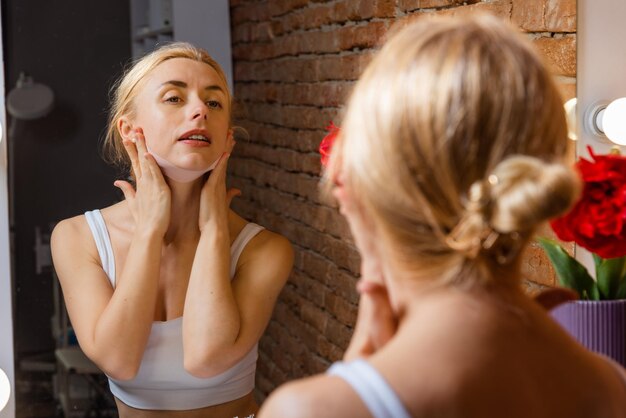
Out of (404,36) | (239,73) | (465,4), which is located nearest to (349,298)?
(239,73)

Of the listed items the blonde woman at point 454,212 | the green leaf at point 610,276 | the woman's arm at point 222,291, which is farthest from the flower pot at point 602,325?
the woman's arm at point 222,291

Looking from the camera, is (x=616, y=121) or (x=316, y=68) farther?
(x=316, y=68)

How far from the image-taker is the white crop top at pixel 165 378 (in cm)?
126

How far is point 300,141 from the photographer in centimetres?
149

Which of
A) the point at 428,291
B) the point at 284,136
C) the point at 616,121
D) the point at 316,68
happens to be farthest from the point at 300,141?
the point at 428,291

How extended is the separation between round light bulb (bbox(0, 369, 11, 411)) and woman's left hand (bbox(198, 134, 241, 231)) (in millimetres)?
429

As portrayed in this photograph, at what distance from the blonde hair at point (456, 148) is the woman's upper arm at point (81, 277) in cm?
82

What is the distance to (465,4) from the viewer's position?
4.17 ft

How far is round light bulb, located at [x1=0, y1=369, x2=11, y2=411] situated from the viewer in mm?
1346

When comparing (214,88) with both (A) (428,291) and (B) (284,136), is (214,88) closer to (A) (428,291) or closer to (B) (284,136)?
(B) (284,136)

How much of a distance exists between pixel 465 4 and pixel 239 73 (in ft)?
1.32

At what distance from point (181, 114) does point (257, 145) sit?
0.65 feet

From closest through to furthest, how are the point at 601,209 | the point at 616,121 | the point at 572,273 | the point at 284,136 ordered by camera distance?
the point at 601,209 → the point at 572,273 → the point at 616,121 → the point at 284,136

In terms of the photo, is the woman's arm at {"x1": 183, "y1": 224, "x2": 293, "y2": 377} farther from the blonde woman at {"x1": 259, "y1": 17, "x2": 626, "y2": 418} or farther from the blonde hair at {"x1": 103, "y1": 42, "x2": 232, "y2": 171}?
the blonde woman at {"x1": 259, "y1": 17, "x2": 626, "y2": 418}
